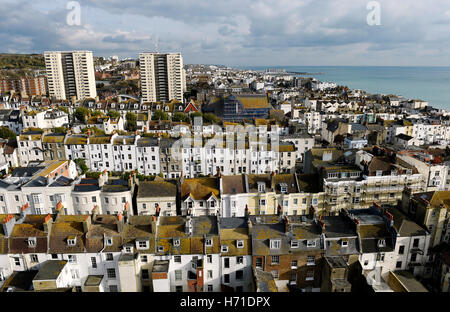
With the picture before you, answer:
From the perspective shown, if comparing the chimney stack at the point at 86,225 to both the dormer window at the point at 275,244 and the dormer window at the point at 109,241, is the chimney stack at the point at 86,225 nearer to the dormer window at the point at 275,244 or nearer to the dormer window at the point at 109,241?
the dormer window at the point at 109,241

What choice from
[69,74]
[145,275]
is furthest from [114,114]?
[145,275]

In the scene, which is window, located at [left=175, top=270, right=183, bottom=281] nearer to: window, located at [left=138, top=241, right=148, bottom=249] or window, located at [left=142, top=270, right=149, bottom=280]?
window, located at [left=142, top=270, right=149, bottom=280]

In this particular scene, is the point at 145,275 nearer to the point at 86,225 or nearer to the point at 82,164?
the point at 86,225

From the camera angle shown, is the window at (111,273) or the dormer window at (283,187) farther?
the dormer window at (283,187)

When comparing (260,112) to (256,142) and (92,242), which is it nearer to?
(256,142)

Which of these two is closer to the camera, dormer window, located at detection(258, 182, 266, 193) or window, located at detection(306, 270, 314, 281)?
window, located at detection(306, 270, 314, 281)

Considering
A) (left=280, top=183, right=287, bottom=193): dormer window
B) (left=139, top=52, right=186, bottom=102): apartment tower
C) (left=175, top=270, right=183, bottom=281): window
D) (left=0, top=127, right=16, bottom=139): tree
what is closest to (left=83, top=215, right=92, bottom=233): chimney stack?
(left=175, top=270, right=183, bottom=281): window

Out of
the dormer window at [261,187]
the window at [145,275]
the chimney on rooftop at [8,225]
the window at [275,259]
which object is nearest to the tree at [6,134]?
the chimney on rooftop at [8,225]
